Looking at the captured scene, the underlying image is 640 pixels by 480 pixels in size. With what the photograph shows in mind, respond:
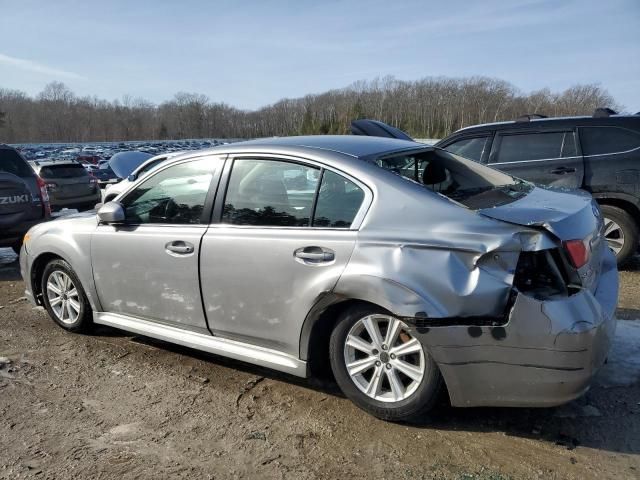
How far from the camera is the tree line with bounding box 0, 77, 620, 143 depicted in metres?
83.1

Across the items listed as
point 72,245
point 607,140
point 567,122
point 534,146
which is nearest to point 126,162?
point 72,245

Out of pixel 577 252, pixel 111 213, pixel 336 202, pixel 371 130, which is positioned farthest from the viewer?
pixel 371 130

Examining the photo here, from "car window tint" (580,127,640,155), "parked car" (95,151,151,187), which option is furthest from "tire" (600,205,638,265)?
"parked car" (95,151,151,187)

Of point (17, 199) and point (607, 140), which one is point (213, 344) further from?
point (17, 199)

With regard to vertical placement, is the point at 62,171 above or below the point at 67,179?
above

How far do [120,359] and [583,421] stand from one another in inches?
125

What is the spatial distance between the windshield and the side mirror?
1.99 m

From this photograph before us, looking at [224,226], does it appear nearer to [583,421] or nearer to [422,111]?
[583,421]

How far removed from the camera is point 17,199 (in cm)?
734

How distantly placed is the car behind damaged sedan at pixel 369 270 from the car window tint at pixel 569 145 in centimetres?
306

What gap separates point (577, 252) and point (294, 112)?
123 meters

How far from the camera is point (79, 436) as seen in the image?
119 inches

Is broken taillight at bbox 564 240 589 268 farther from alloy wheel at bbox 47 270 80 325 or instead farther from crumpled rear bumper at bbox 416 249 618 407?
alloy wheel at bbox 47 270 80 325

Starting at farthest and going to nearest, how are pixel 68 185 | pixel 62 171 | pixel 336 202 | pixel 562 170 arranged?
pixel 62 171 → pixel 68 185 → pixel 562 170 → pixel 336 202
